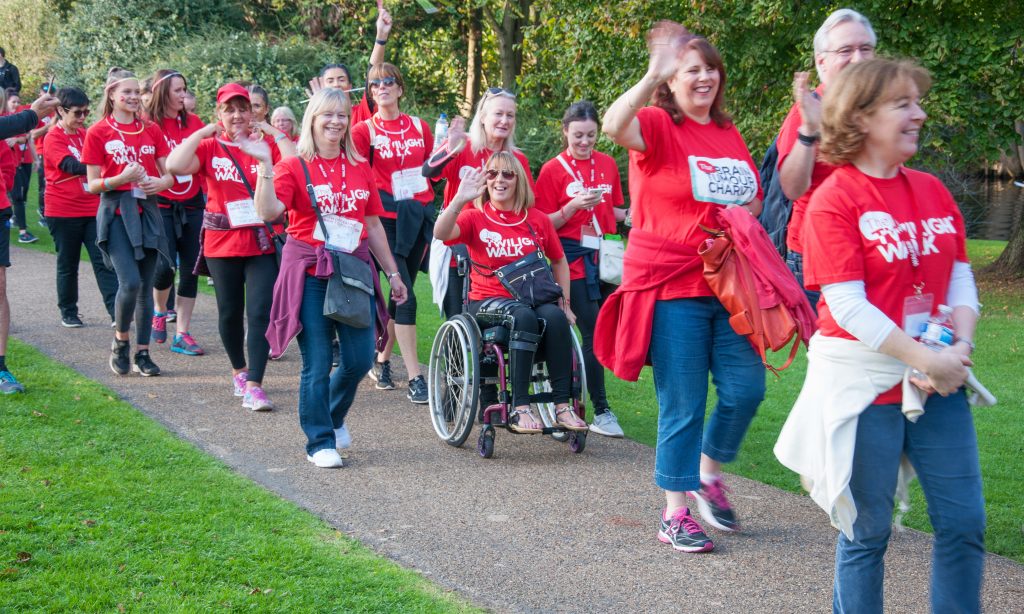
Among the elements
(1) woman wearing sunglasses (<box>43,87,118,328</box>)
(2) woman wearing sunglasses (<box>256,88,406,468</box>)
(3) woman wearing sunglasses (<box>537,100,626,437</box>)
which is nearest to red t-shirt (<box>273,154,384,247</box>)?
(2) woman wearing sunglasses (<box>256,88,406,468</box>)

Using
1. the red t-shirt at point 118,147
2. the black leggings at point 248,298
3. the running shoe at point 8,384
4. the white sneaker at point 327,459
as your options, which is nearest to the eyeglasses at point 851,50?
the white sneaker at point 327,459

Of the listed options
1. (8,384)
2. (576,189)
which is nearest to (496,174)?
(576,189)

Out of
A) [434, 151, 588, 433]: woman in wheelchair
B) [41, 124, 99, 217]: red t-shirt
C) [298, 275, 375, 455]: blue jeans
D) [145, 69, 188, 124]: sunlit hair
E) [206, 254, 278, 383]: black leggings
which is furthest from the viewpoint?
[41, 124, 99, 217]: red t-shirt

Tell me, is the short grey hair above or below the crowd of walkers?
above

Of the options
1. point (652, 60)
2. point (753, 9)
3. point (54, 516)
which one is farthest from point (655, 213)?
point (753, 9)

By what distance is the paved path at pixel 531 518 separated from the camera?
4098 millimetres

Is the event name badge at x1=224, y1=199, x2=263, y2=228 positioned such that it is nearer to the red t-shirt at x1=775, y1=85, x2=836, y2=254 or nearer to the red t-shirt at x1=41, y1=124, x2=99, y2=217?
the red t-shirt at x1=41, y1=124, x2=99, y2=217

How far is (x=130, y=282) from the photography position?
7.78 m

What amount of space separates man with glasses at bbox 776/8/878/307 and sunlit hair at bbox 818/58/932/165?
0.94m

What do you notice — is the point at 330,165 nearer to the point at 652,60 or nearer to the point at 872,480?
the point at 652,60

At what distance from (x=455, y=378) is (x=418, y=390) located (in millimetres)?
1205

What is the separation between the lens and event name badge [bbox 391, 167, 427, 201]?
746cm

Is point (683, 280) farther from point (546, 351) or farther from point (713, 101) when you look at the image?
point (546, 351)

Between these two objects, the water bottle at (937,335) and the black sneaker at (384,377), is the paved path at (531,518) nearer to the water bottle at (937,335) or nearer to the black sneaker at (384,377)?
the black sneaker at (384,377)
